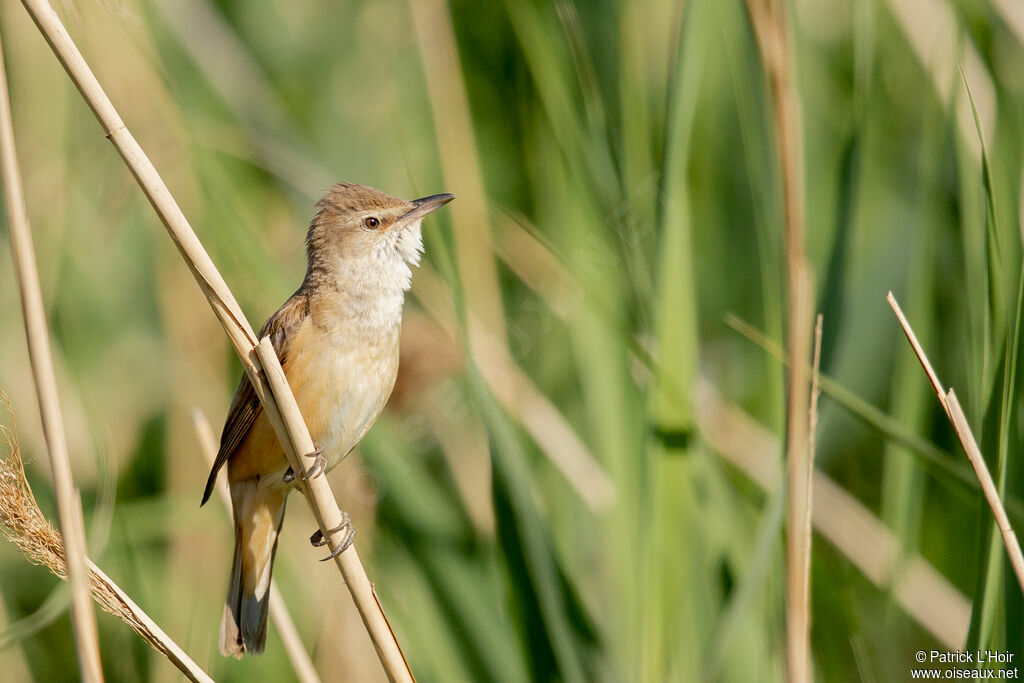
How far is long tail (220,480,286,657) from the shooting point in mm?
2617

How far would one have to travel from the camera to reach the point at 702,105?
140 inches

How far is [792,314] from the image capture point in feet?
6.03

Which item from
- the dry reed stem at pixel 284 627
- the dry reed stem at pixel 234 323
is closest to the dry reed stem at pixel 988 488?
the dry reed stem at pixel 234 323

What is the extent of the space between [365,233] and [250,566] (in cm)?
99

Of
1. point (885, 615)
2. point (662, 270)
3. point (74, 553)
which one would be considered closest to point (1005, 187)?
point (662, 270)

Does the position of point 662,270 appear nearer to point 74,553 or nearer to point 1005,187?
point 1005,187

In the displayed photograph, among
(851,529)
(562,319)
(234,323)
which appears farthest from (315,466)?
(851,529)

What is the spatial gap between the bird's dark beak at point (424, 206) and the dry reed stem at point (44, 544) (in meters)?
1.22

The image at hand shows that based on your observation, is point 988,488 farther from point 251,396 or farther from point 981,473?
point 251,396

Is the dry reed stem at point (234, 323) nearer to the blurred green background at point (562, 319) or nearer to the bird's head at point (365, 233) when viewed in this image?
the blurred green background at point (562, 319)

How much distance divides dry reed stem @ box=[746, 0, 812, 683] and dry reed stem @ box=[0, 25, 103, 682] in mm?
1261

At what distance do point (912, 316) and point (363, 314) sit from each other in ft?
4.86

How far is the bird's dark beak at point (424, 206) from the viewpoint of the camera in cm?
258

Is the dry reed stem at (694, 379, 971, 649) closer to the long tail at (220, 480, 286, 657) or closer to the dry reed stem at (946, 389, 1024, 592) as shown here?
the dry reed stem at (946, 389, 1024, 592)
